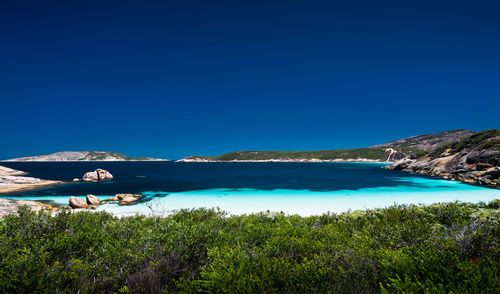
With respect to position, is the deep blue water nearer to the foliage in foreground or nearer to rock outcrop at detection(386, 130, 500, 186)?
rock outcrop at detection(386, 130, 500, 186)

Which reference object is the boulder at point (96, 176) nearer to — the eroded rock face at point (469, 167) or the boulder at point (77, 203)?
the boulder at point (77, 203)

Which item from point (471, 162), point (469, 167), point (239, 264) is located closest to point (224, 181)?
point (239, 264)

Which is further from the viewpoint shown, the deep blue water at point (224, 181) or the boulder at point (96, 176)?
the boulder at point (96, 176)

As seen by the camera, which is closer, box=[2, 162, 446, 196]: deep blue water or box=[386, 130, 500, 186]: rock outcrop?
box=[2, 162, 446, 196]: deep blue water

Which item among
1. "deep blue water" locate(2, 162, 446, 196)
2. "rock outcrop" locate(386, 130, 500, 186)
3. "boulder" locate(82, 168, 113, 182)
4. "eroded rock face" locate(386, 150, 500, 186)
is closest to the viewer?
"eroded rock face" locate(386, 150, 500, 186)

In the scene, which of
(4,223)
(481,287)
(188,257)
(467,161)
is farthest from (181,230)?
(467,161)

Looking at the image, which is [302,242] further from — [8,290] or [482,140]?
[482,140]

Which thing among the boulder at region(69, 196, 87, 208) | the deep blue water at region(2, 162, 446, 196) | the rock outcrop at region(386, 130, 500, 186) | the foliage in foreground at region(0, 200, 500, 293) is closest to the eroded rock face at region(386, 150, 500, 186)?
the rock outcrop at region(386, 130, 500, 186)

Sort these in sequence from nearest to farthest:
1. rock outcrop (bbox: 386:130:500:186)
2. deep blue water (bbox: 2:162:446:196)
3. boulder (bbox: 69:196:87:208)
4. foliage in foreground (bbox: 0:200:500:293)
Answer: foliage in foreground (bbox: 0:200:500:293) < boulder (bbox: 69:196:87:208) < deep blue water (bbox: 2:162:446:196) < rock outcrop (bbox: 386:130:500:186)

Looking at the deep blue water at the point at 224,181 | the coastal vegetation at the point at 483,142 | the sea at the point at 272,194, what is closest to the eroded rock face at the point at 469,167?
the coastal vegetation at the point at 483,142

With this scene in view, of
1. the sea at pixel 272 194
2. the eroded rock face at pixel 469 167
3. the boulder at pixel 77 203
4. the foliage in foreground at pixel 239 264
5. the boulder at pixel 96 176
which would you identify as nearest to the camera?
the foliage in foreground at pixel 239 264

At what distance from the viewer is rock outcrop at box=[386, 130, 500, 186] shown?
34.7m

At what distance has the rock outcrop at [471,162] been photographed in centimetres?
3469

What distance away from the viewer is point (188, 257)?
14.1ft
